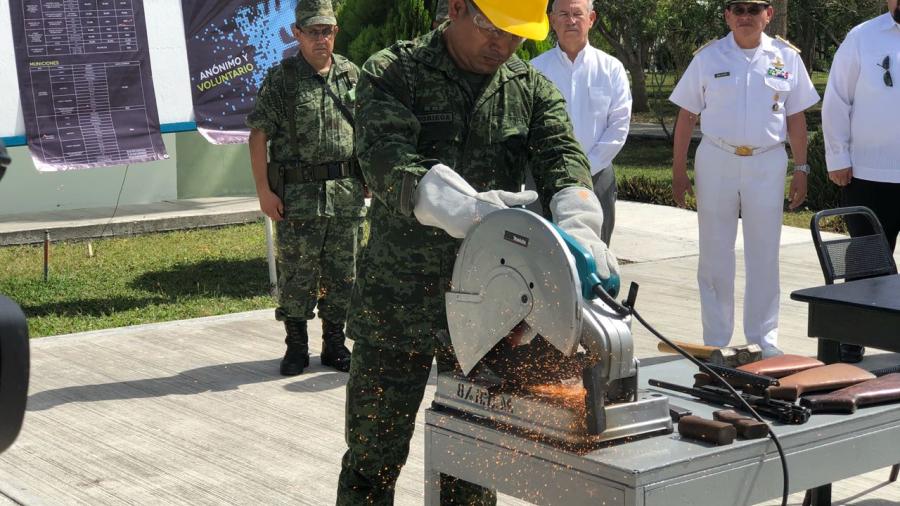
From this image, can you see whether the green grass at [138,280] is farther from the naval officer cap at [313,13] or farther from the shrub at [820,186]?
the shrub at [820,186]

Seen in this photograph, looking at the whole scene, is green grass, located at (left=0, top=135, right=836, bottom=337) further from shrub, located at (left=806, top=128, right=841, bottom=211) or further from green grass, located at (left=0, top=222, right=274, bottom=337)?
shrub, located at (left=806, top=128, right=841, bottom=211)

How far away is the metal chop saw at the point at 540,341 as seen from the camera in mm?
2785

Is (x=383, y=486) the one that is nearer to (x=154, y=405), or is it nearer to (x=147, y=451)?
(x=147, y=451)

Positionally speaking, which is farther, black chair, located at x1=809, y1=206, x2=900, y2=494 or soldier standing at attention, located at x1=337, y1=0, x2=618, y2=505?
black chair, located at x1=809, y1=206, x2=900, y2=494

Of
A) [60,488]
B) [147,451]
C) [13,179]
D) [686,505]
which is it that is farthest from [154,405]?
[13,179]

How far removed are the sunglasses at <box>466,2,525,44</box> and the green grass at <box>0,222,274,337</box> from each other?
538cm

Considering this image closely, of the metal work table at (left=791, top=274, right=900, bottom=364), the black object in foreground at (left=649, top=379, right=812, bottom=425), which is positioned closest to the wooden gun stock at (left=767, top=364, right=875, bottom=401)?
the black object in foreground at (left=649, top=379, right=812, bottom=425)

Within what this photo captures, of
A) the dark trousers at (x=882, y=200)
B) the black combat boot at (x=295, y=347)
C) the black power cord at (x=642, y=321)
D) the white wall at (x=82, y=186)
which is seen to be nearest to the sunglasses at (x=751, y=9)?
the dark trousers at (x=882, y=200)

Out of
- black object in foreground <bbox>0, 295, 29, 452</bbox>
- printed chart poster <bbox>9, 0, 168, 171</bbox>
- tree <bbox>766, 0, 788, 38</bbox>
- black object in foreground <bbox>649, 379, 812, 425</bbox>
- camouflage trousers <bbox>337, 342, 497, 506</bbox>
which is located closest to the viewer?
black object in foreground <bbox>0, 295, 29, 452</bbox>

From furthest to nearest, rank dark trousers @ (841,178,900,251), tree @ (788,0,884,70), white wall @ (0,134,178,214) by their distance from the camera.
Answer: tree @ (788,0,884,70)
white wall @ (0,134,178,214)
dark trousers @ (841,178,900,251)

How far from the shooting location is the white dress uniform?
262 inches

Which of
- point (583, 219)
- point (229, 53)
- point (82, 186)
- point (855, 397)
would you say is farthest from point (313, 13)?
point (82, 186)

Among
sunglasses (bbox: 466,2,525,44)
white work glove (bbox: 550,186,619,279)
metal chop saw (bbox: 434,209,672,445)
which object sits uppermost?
sunglasses (bbox: 466,2,525,44)

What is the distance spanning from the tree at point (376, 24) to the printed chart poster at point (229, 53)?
3077mm
